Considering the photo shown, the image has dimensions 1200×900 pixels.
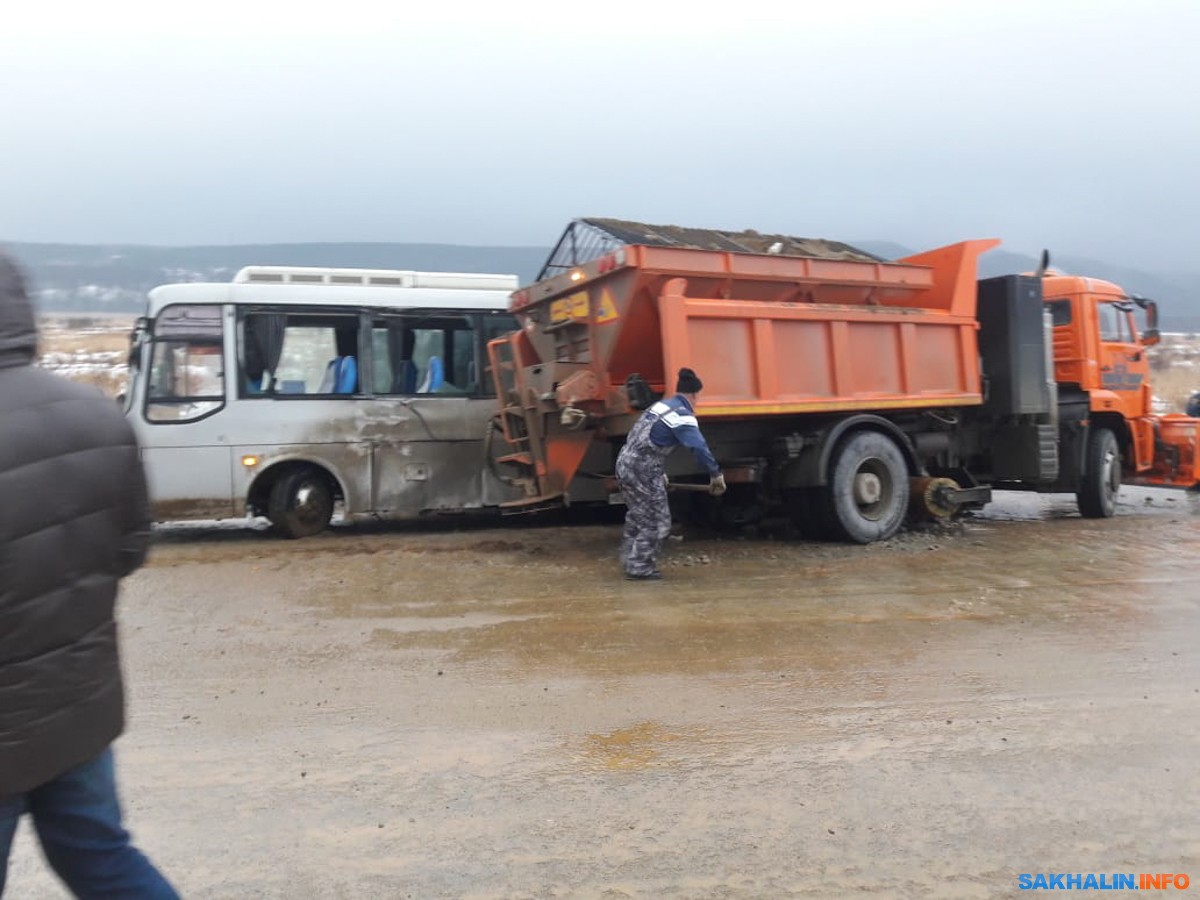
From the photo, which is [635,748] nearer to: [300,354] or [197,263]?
[300,354]

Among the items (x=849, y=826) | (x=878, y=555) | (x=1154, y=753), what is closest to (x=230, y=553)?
(x=878, y=555)

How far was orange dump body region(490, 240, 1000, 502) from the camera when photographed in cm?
739

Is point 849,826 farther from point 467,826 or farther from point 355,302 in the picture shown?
point 355,302

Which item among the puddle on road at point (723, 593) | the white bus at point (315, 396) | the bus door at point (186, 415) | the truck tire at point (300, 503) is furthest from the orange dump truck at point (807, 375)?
the bus door at point (186, 415)

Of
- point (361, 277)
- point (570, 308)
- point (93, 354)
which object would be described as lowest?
point (570, 308)

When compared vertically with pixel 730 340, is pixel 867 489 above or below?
below

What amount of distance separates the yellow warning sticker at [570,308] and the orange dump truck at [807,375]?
2cm

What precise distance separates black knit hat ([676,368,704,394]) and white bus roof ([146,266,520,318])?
3933 millimetres

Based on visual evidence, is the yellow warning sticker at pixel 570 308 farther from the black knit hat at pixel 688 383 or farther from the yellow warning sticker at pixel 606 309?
the black knit hat at pixel 688 383

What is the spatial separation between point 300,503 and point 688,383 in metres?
4.54

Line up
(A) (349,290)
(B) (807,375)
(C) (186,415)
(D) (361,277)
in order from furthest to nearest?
(D) (361,277)
(A) (349,290)
(C) (186,415)
(B) (807,375)

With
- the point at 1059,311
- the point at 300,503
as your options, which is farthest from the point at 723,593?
the point at 1059,311

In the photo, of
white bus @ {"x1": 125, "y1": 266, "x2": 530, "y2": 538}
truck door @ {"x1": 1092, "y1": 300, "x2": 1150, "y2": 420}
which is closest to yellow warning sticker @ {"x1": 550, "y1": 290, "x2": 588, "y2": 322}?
white bus @ {"x1": 125, "y1": 266, "x2": 530, "y2": 538}

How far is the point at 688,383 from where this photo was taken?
683 centimetres
